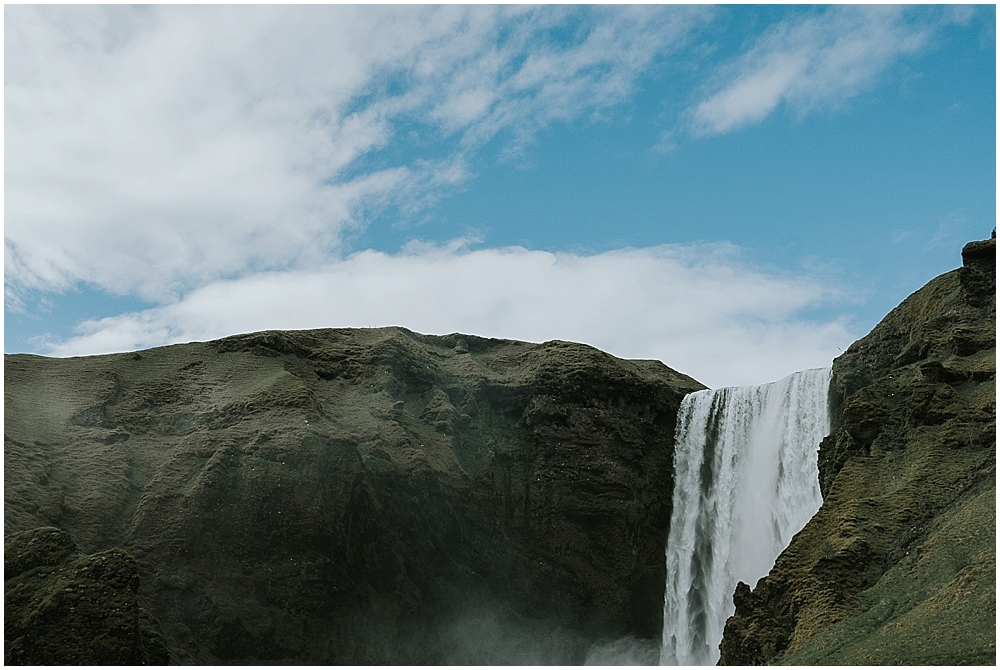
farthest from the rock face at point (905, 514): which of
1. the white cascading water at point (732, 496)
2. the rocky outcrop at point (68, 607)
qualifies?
the rocky outcrop at point (68, 607)


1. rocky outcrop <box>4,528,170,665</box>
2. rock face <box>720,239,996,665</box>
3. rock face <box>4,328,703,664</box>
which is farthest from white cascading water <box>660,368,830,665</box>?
rocky outcrop <box>4,528,170,665</box>

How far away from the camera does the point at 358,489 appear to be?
44719 millimetres

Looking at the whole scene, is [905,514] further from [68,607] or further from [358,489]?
[68,607]

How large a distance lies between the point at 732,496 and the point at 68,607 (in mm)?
31792

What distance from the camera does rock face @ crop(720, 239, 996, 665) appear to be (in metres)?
23.0

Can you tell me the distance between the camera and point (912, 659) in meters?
20.1

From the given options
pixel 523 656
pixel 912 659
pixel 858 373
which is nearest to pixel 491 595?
pixel 523 656

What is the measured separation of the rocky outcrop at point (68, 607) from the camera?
90.6 ft

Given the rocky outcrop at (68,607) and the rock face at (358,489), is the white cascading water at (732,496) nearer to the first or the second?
the rock face at (358,489)

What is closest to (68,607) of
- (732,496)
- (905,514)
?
Answer: (905,514)

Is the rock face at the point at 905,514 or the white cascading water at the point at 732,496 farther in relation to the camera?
the white cascading water at the point at 732,496

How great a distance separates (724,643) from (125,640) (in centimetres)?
2078

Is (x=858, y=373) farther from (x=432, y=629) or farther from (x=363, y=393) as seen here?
(x=363, y=393)

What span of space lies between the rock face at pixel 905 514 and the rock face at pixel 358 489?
1654cm
